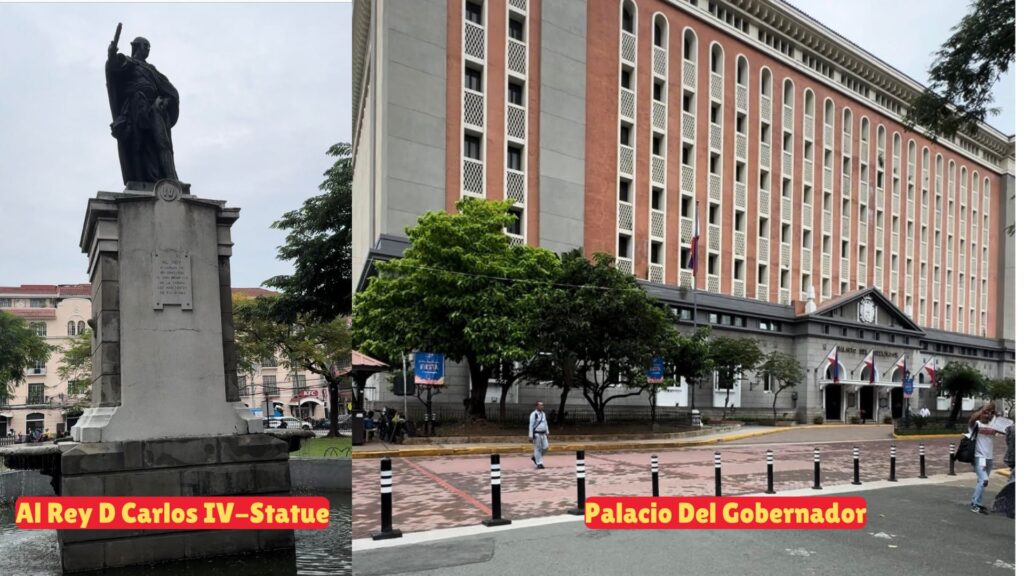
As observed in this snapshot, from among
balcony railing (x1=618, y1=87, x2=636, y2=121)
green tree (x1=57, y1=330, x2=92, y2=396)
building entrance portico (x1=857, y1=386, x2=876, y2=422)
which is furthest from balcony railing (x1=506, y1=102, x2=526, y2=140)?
building entrance portico (x1=857, y1=386, x2=876, y2=422)

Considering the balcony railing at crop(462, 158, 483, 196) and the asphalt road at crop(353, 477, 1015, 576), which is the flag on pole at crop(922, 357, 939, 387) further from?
the asphalt road at crop(353, 477, 1015, 576)

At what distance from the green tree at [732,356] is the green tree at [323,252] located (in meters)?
34.8

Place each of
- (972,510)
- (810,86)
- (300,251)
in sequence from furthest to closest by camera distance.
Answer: (810,86) < (972,510) < (300,251)

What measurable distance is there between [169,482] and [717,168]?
41.4 meters

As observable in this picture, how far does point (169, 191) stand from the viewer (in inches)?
351

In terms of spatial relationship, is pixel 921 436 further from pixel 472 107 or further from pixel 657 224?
pixel 472 107

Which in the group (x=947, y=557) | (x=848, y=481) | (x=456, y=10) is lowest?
(x=848, y=481)

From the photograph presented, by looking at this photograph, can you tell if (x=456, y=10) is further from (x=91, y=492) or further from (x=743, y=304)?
(x=91, y=492)

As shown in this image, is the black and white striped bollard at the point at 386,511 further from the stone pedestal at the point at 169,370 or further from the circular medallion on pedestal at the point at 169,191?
the circular medallion on pedestal at the point at 169,191

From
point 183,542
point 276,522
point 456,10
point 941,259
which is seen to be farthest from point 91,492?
point 941,259

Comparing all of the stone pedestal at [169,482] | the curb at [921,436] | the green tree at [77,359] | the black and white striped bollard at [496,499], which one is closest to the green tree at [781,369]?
the curb at [921,436]

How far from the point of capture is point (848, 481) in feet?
56.6

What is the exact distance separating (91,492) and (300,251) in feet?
13.0

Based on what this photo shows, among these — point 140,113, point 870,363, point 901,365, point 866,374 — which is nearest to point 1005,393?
point 870,363
